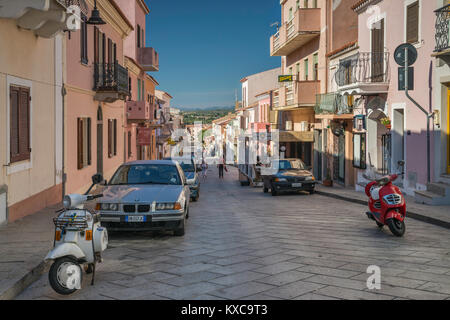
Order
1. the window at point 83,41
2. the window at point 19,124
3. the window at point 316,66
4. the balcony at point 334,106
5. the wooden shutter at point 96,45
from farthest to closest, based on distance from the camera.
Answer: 1. the window at point 316,66
2. the balcony at point 334,106
3. the wooden shutter at point 96,45
4. the window at point 83,41
5. the window at point 19,124

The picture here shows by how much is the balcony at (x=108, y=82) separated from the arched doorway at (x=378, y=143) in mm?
10121

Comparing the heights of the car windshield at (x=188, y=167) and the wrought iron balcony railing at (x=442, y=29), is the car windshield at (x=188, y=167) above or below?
below

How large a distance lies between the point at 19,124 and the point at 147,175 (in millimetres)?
3107

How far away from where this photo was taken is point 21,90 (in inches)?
461

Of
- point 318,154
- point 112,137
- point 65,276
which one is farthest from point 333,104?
point 65,276

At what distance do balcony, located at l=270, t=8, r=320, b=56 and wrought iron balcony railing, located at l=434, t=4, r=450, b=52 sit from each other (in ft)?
47.5

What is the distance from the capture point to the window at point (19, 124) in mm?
11250

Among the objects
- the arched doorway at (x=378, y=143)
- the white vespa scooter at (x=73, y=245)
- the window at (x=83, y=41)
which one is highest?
the window at (x=83, y=41)

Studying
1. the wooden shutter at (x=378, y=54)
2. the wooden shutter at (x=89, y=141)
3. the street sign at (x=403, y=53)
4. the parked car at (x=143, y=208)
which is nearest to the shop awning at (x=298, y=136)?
the wooden shutter at (x=378, y=54)

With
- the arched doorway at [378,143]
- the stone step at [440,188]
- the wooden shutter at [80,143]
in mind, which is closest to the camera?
the stone step at [440,188]

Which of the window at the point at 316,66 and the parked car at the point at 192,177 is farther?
the window at the point at 316,66

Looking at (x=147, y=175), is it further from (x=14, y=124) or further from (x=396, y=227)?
(x=396, y=227)

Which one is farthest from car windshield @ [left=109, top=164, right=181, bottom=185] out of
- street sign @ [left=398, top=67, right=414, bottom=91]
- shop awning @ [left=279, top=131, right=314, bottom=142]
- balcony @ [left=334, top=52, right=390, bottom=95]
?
shop awning @ [left=279, top=131, right=314, bottom=142]

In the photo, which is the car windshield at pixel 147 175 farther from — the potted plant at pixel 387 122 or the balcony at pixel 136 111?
the balcony at pixel 136 111
